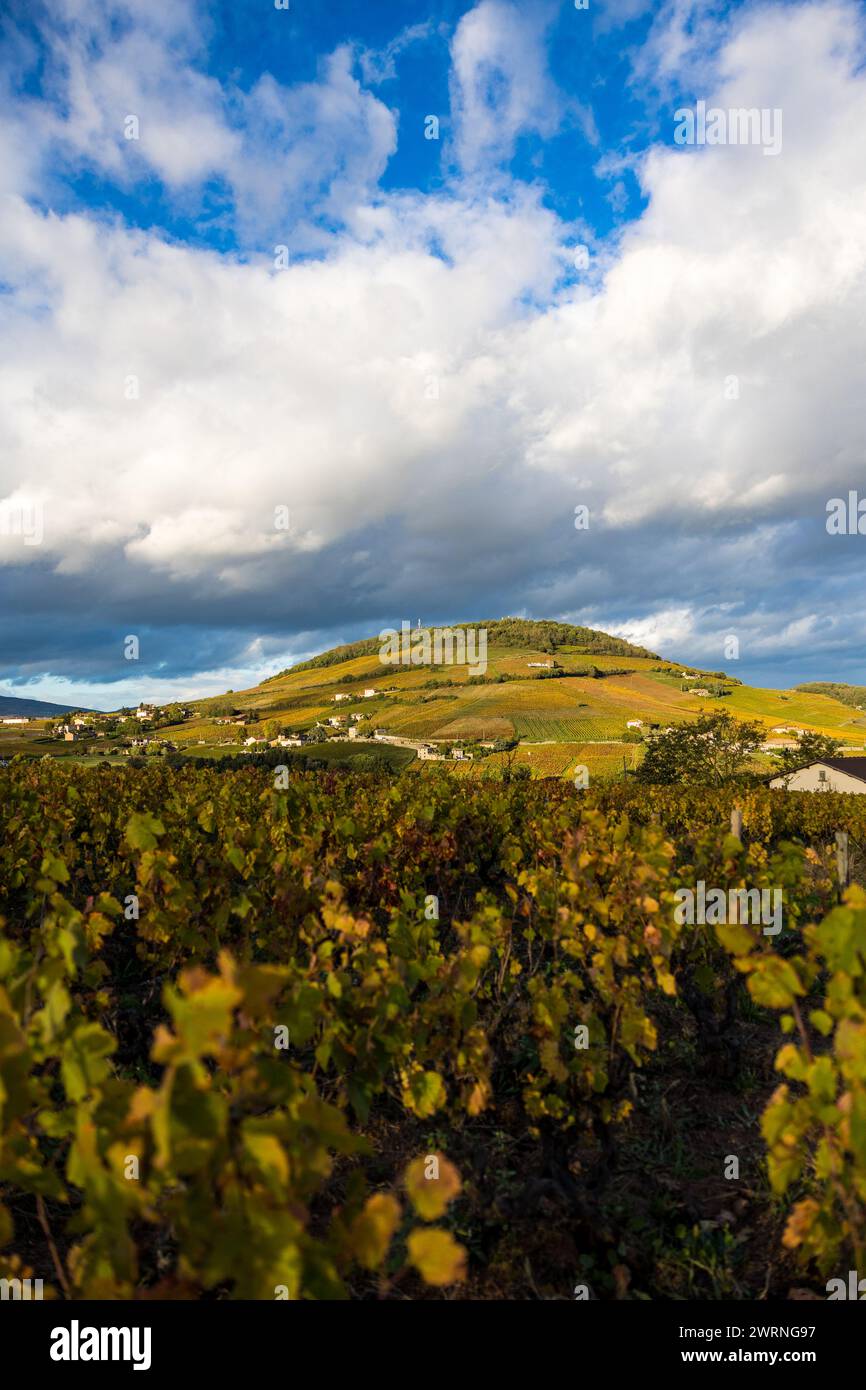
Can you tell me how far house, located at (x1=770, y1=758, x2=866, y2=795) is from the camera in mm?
43062

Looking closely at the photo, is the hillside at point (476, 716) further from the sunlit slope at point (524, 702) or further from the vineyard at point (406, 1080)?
the vineyard at point (406, 1080)

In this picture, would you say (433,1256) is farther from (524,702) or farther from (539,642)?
(539,642)

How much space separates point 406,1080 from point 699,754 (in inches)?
2005

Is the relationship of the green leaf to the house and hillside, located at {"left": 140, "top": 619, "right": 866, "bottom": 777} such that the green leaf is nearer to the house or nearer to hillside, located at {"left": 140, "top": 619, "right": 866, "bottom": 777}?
the house

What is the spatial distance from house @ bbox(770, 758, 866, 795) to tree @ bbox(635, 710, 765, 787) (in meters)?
4.36

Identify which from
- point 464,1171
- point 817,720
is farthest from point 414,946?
point 817,720

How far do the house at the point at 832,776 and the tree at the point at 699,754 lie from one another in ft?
14.3

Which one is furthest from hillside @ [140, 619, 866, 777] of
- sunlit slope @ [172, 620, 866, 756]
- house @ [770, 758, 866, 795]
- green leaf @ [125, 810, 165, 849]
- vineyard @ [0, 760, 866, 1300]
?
green leaf @ [125, 810, 165, 849]

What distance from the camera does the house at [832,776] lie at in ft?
141
